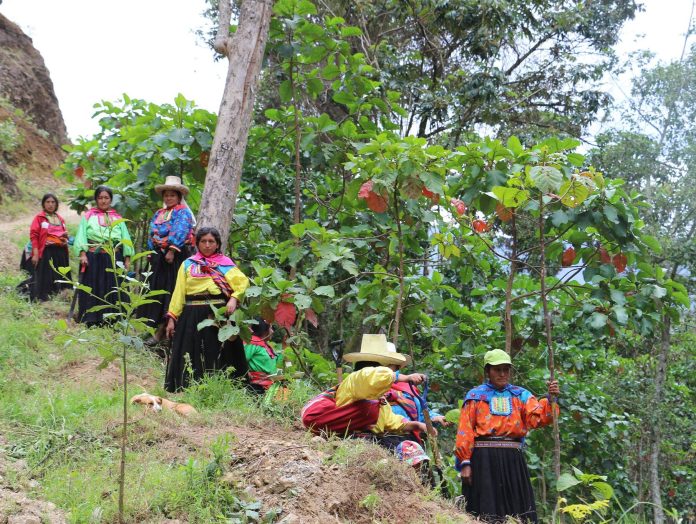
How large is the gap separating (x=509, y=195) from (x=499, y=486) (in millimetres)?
1976

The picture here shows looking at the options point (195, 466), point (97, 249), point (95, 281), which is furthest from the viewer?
point (95, 281)

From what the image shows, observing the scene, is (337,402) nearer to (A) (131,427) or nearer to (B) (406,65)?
(A) (131,427)

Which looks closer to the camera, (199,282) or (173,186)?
(199,282)

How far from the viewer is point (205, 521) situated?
11.0 feet

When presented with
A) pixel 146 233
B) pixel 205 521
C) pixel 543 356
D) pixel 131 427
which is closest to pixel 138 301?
pixel 205 521

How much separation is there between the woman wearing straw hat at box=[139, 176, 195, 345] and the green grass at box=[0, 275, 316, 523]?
115cm

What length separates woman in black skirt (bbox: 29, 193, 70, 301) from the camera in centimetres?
→ 889

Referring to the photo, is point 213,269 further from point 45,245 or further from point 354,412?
point 45,245

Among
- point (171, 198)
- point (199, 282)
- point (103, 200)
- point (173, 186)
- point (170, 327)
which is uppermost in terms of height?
point (173, 186)

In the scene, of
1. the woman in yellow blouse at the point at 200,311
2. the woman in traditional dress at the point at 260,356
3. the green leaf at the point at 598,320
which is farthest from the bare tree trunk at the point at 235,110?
the green leaf at the point at 598,320

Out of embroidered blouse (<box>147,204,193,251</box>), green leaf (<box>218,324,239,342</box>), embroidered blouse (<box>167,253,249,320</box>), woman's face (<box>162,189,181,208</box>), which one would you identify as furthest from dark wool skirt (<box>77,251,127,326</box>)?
green leaf (<box>218,324,239,342</box>)

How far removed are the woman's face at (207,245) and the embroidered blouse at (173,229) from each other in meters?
1.15

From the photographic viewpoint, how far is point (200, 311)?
5945 millimetres

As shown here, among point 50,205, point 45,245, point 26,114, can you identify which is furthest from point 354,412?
point 26,114
